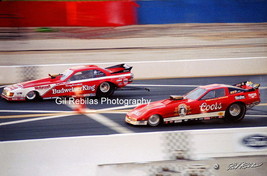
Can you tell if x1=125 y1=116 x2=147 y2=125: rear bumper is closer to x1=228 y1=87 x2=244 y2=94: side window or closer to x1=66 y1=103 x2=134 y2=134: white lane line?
x1=66 y1=103 x2=134 y2=134: white lane line

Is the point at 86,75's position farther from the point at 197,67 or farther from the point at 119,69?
the point at 197,67

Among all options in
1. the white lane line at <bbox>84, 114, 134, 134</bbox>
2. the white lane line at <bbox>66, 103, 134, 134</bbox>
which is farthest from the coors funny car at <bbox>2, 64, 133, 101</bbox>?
the white lane line at <bbox>84, 114, 134, 134</bbox>

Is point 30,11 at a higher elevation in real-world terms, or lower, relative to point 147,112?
higher

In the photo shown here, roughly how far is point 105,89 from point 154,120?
7.25 feet

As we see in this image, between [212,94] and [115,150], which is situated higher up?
[212,94]

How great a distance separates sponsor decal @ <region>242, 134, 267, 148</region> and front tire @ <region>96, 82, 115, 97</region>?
4.23 m

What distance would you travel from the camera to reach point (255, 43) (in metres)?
11.4

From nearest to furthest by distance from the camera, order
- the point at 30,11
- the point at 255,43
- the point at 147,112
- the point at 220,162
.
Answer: the point at 220,162
the point at 147,112
the point at 30,11
the point at 255,43

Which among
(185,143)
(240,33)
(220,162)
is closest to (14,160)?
(185,143)

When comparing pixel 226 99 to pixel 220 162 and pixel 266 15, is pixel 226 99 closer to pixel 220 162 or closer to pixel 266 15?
pixel 220 162

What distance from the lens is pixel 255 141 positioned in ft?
18.9

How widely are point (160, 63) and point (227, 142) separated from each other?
5.14m

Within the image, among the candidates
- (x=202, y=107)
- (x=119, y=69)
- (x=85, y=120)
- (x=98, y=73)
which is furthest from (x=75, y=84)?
(x=202, y=107)

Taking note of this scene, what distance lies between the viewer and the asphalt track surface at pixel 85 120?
23.4 feet
